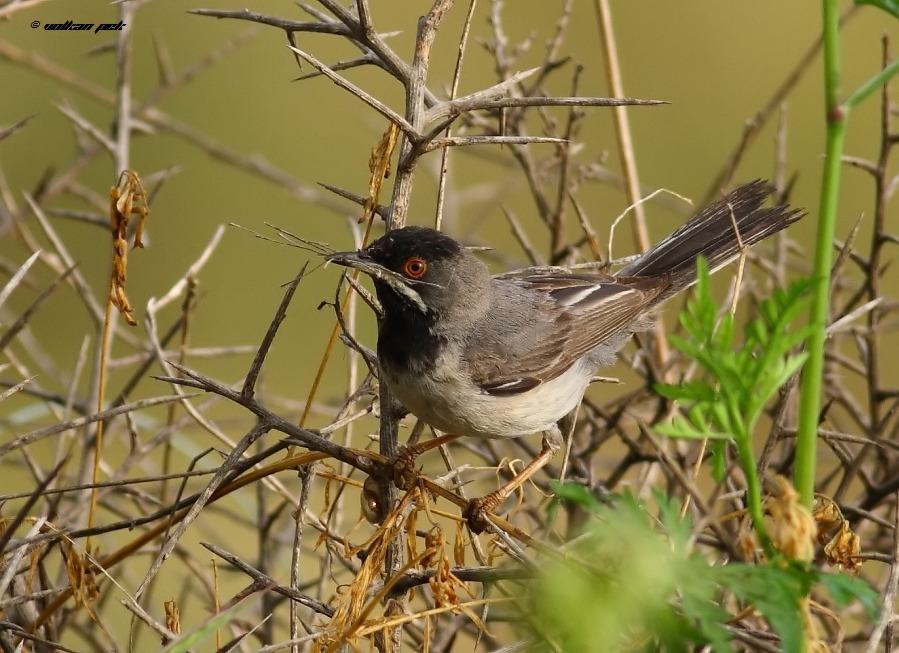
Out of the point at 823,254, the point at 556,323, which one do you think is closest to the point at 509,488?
the point at 556,323

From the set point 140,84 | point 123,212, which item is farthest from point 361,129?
point 123,212

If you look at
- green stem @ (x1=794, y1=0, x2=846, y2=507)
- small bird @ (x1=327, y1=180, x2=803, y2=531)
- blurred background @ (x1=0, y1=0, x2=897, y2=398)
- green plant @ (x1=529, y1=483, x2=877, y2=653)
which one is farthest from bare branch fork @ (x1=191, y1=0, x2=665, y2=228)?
blurred background @ (x1=0, y1=0, x2=897, y2=398)

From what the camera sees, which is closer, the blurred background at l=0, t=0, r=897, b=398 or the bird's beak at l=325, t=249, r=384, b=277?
the bird's beak at l=325, t=249, r=384, b=277

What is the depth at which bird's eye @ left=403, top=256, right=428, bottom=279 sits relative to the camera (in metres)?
3.71

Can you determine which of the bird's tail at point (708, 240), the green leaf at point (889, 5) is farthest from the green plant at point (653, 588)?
the bird's tail at point (708, 240)

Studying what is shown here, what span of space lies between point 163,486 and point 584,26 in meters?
7.91

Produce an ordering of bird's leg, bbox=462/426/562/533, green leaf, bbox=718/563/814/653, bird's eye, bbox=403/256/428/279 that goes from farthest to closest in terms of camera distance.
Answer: bird's eye, bbox=403/256/428/279 < bird's leg, bbox=462/426/562/533 < green leaf, bbox=718/563/814/653

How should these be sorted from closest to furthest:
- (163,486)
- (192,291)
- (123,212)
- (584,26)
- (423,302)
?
(123,212) < (192,291) < (163,486) < (423,302) < (584,26)

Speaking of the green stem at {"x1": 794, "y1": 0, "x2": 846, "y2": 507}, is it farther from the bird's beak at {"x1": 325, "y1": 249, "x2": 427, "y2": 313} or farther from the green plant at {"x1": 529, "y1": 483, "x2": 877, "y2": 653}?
the bird's beak at {"x1": 325, "y1": 249, "x2": 427, "y2": 313}

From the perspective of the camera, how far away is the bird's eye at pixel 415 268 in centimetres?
371

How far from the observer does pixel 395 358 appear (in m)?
3.52

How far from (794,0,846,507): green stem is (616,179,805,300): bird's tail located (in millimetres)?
2697

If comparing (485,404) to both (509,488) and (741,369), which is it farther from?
(741,369)

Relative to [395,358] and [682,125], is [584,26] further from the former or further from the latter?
[395,358]
